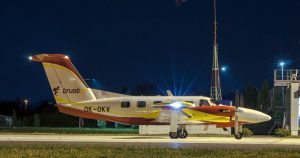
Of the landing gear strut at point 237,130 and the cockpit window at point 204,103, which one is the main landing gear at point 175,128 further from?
the landing gear strut at point 237,130

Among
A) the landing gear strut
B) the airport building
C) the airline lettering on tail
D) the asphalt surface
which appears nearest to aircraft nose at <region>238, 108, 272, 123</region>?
the landing gear strut

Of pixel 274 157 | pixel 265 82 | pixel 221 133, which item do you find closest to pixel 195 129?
pixel 221 133

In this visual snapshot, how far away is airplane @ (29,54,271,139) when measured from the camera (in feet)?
122

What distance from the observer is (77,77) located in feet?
136

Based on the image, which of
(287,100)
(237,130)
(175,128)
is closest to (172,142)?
(175,128)

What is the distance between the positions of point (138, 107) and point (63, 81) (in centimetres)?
658

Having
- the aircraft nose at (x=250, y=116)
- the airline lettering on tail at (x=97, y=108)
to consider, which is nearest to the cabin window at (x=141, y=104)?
the airline lettering on tail at (x=97, y=108)

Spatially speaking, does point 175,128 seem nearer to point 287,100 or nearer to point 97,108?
point 97,108

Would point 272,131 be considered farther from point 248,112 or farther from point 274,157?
point 274,157

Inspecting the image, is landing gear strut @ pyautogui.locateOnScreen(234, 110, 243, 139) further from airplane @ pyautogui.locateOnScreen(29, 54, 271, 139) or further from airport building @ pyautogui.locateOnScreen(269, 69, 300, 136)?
airport building @ pyautogui.locateOnScreen(269, 69, 300, 136)

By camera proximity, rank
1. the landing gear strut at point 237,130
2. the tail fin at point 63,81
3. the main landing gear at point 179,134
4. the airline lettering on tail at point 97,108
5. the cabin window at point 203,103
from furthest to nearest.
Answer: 1. the tail fin at point 63,81
2. the airline lettering on tail at point 97,108
3. the cabin window at point 203,103
4. the main landing gear at point 179,134
5. the landing gear strut at point 237,130

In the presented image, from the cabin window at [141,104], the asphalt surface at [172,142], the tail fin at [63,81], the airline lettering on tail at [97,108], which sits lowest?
the asphalt surface at [172,142]

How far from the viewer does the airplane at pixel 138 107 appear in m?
37.2

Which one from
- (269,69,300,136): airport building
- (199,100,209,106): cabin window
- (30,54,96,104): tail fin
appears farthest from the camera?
(269,69,300,136): airport building
